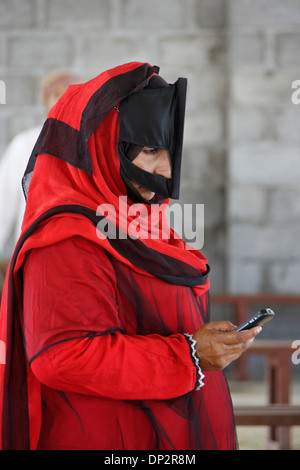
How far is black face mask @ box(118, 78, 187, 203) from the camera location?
146cm

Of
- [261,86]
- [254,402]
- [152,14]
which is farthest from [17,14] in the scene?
[254,402]

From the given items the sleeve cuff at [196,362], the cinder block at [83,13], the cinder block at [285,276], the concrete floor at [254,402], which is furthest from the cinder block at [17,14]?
the sleeve cuff at [196,362]

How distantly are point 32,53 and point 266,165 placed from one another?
6.52 feet

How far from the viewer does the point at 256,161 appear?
4695 mm

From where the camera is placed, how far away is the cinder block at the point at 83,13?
16.2 ft

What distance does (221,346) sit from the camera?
1.33 meters

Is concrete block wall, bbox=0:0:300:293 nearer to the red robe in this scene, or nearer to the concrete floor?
the concrete floor

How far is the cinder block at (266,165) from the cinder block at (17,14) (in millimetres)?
1876

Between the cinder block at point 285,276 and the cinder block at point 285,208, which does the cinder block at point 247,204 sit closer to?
the cinder block at point 285,208

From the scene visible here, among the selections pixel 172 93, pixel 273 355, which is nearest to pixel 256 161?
pixel 273 355

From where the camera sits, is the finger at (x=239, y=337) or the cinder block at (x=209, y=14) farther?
the cinder block at (x=209, y=14)

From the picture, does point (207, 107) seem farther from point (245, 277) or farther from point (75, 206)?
point (75, 206)

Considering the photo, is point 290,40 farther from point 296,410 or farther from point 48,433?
point 48,433

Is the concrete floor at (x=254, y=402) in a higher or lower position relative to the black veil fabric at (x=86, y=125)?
lower
